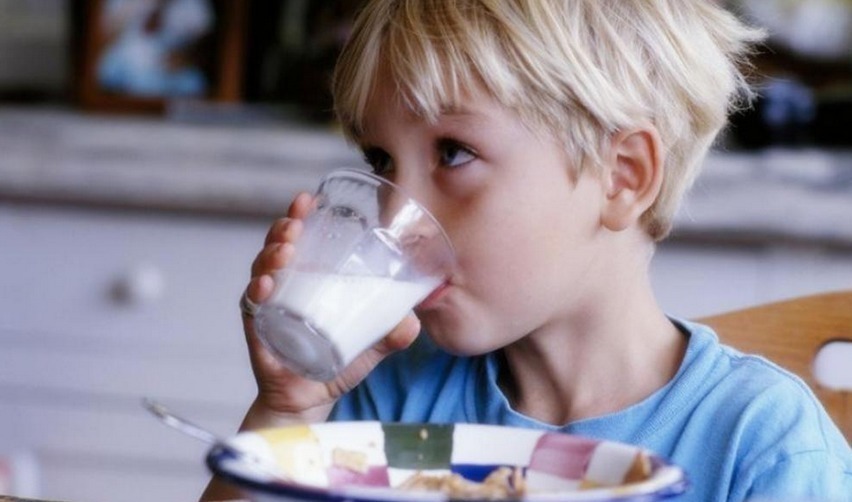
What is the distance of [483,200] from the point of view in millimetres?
1039

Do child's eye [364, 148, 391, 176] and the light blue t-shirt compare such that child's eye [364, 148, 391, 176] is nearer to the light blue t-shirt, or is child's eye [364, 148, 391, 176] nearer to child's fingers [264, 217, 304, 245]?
child's fingers [264, 217, 304, 245]

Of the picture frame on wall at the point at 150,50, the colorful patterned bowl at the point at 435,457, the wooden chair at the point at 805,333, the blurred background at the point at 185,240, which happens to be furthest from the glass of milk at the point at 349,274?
the picture frame on wall at the point at 150,50

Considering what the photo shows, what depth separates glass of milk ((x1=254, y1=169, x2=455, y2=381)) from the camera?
0.93 m

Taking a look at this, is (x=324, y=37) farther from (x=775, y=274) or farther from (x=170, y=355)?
(x=775, y=274)

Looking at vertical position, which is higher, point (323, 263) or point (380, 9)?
point (380, 9)

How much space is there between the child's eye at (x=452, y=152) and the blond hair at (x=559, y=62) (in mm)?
22

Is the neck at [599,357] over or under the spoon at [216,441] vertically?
under

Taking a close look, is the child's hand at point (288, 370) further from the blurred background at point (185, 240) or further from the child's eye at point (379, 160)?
the blurred background at point (185, 240)

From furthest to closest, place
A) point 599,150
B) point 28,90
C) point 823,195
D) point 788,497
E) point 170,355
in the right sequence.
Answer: point 28,90
point 170,355
point 823,195
point 599,150
point 788,497

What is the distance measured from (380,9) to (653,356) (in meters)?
0.32

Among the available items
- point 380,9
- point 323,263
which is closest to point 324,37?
point 380,9

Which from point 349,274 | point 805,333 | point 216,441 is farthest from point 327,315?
point 805,333

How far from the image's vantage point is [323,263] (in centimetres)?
94

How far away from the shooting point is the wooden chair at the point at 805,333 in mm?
1130
